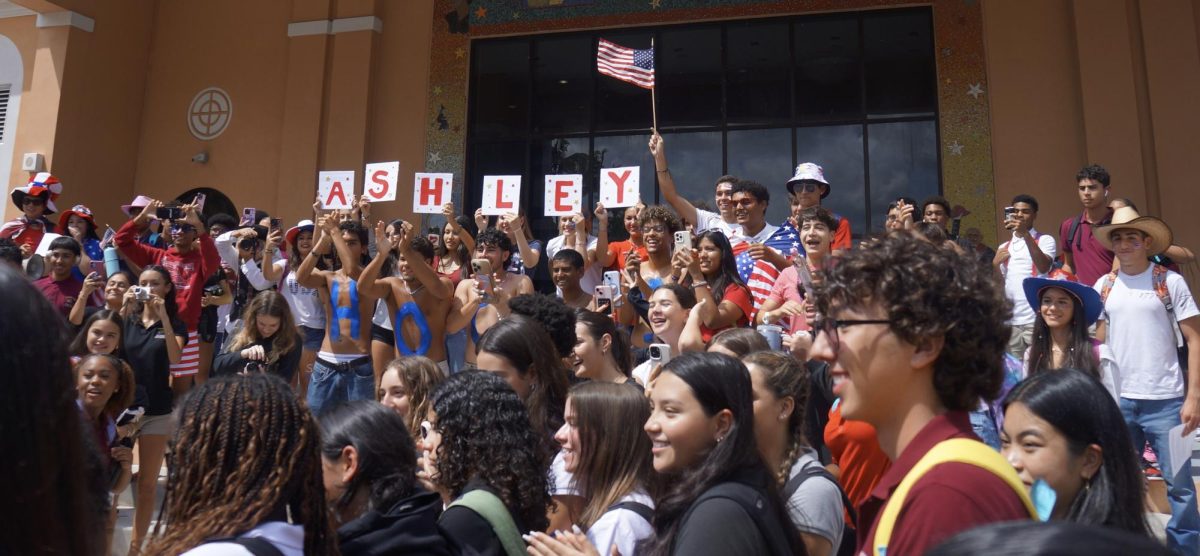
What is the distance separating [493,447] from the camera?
3.07 m

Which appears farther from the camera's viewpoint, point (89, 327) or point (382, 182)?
point (382, 182)

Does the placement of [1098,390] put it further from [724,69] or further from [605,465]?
[724,69]

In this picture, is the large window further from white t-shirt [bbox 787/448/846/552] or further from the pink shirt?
white t-shirt [bbox 787/448/846/552]

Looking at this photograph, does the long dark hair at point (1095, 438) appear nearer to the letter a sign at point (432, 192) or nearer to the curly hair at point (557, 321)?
the curly hair at point (557, 321)

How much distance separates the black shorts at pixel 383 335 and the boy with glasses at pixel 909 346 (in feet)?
18.4

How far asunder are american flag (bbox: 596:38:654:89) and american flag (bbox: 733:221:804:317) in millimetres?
3136

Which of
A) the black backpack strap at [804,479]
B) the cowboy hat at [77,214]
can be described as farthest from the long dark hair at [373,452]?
the cowboy hat at [77,214]

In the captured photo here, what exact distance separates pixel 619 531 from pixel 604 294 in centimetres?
351

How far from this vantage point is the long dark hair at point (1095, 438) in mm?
2590

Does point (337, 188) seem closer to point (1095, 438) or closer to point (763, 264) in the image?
point (763, 264)

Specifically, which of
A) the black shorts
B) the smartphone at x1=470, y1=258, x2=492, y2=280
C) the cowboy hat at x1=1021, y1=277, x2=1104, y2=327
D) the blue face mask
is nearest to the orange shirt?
the blue face mask

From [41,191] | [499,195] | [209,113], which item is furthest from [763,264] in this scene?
[209,113]

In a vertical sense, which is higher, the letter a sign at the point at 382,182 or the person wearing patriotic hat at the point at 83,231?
the letter a sign at the point at 382,182

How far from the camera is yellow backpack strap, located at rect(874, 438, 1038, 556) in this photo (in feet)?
5.49
